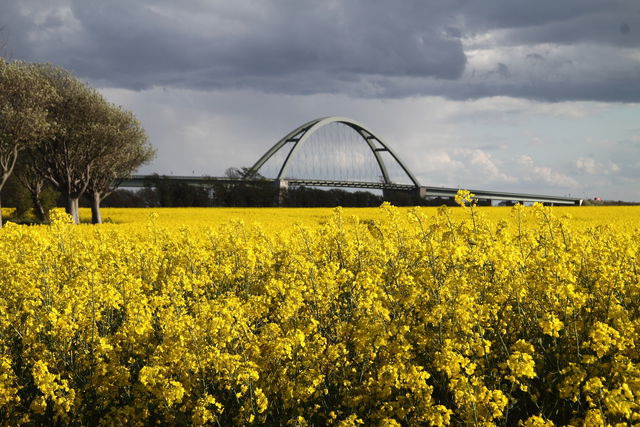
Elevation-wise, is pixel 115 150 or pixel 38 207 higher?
pixel 115 150

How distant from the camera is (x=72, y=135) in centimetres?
3762

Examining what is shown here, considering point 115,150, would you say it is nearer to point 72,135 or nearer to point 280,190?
point 72,135

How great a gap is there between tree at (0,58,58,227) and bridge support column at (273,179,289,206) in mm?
47595

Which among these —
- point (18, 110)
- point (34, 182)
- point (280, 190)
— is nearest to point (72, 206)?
point (34, 182)

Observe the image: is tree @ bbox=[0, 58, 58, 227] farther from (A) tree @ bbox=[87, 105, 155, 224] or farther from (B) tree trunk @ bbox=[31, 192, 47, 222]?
(B) tree trunk @ bbox=[31, 192, 47, 222]

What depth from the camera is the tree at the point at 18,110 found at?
3012 cm

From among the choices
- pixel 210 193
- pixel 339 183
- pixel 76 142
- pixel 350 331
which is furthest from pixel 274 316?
pixel 339 183

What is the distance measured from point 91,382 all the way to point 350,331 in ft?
9.63

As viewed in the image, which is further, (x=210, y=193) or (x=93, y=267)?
(x=210, y=193)

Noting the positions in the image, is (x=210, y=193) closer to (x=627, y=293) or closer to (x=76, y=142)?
(x=76, y=142)

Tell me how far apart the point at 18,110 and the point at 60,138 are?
272 inches

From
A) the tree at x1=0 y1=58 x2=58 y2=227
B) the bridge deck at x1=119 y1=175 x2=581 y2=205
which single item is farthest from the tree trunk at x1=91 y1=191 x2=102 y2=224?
the bridge deck at x1=119 y1=175 x2=581 y2=205

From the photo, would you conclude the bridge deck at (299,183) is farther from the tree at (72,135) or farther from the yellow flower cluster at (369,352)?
the yellow flower cluster at (369,352)

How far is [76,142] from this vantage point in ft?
125
